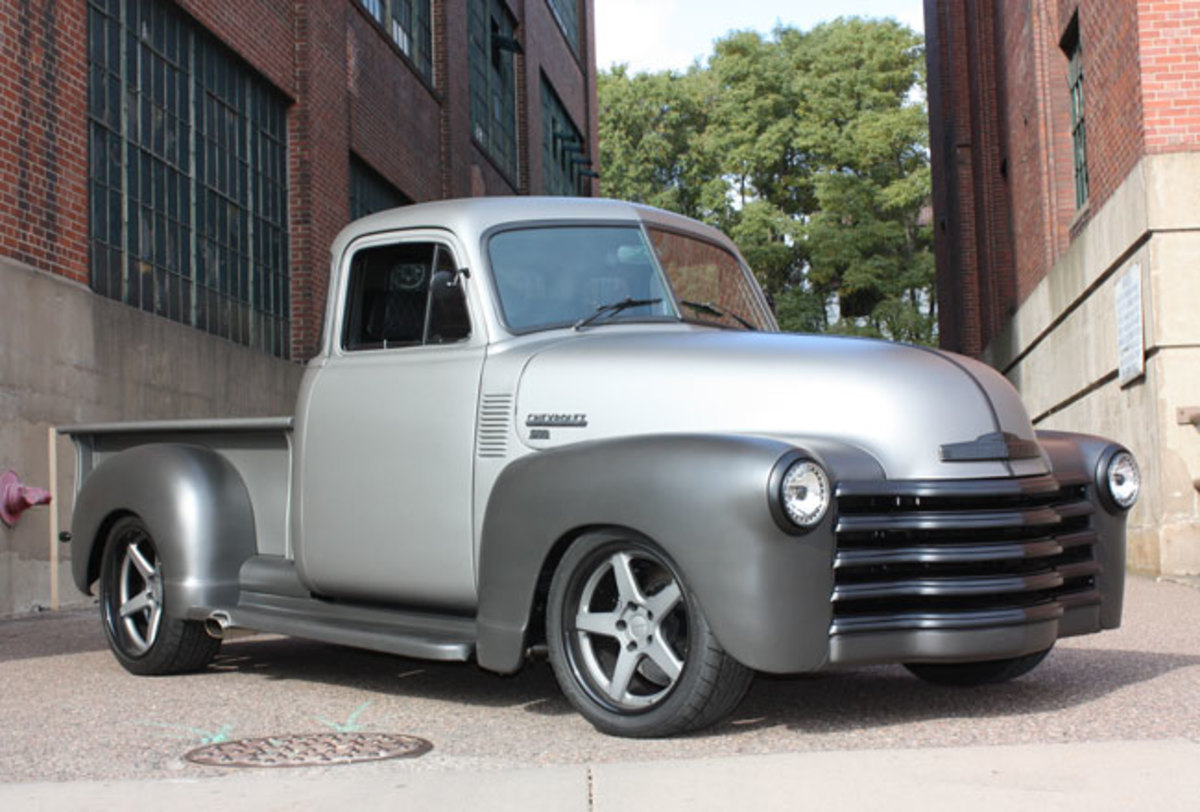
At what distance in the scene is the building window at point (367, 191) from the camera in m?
21.3

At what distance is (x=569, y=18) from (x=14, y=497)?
33305mm

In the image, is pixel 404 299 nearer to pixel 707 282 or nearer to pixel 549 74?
pixel 707 282

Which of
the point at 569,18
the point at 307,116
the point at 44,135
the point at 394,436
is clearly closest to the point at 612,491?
the point at 394,436

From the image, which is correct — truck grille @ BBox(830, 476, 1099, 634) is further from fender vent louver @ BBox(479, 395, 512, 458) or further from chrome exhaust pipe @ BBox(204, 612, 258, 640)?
chrome exhaust pipe @ BBox(204, 612, 258, 640)

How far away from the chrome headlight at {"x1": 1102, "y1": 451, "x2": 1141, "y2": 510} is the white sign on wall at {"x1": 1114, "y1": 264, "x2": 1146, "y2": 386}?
24.9 ft

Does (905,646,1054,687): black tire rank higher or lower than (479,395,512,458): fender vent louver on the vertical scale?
lower

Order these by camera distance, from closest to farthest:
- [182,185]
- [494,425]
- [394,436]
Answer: [494,425] → [394,436] → [182,185]

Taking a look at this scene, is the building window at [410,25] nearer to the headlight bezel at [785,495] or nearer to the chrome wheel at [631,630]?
the chrome wheel at [631,630]

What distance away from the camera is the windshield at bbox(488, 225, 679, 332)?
20.7 ft

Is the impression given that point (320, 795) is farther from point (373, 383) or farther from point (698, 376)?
point (373, 383)

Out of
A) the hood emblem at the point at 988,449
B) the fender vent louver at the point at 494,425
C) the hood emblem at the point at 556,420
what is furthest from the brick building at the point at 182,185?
the hood emblem at the point at 988,449

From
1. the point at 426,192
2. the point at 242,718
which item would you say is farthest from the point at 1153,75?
the point at 426,192

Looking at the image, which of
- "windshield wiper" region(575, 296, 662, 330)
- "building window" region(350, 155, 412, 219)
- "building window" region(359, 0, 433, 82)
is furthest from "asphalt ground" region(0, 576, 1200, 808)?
"building window" region(359, 0, 433, 82)

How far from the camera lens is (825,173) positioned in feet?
147
